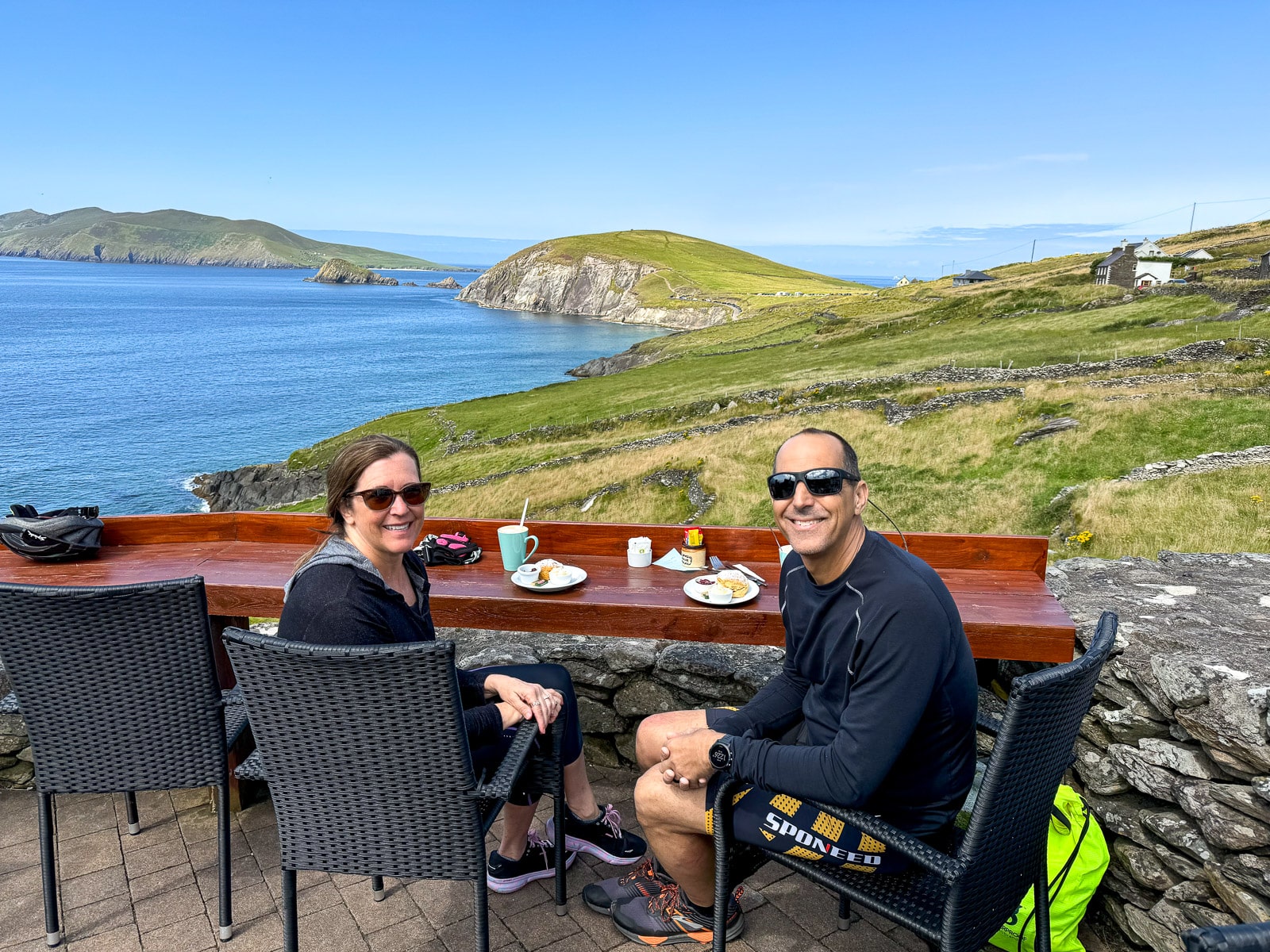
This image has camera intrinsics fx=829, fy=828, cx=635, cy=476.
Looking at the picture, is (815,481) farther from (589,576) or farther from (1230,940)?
(589,576)

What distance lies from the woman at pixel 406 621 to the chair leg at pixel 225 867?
3.06 ft

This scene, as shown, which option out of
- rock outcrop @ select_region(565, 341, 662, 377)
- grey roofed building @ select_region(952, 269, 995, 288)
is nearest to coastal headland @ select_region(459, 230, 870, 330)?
grey roofed building @ select_region(952, 269, 995, 288)

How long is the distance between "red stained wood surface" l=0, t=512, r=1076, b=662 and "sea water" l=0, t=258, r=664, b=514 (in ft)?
103

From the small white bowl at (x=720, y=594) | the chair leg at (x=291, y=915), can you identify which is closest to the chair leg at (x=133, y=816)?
the chair leg at (x=291, y=915)

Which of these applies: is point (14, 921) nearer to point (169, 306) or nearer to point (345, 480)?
point (345, 480)

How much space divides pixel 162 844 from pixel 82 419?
5534 cm

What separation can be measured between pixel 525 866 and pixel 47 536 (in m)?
2.93

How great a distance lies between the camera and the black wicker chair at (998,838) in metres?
1.98

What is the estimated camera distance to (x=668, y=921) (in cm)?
295

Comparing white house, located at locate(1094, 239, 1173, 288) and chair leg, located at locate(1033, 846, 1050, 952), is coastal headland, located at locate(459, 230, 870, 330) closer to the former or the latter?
white house, located at locate(1094, 239, 1173, 288)

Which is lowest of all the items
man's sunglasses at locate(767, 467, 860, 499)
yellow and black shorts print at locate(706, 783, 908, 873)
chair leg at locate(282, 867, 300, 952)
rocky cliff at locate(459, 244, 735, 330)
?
chair leg at locate(282, 867, 300, 952)

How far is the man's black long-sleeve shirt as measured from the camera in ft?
7.09

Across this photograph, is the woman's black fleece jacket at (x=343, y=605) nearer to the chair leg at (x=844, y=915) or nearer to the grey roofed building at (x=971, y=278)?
the chair leg at (x=844, y=915)

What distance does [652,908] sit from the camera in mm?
2992
